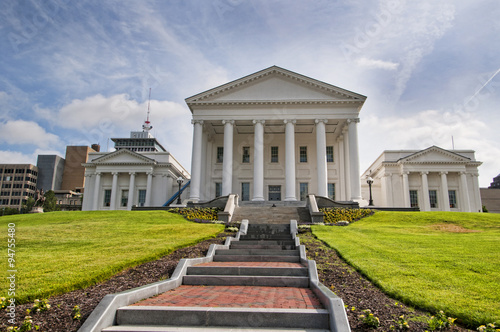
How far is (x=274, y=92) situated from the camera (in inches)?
1474

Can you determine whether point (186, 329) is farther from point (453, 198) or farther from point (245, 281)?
point (453, 198)

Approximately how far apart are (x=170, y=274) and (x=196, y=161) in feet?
89.5

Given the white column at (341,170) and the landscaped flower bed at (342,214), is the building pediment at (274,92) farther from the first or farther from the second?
the landscaped flower bed at (342,214)

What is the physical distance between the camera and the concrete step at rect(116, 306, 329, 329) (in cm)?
618

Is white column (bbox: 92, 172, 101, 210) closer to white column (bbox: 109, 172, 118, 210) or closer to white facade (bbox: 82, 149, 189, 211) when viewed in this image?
→ white facade (bbox: 82, 149, 189, 211)

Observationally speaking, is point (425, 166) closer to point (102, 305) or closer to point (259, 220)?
point (259, 220)

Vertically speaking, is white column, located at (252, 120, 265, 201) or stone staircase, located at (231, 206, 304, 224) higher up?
white column, located at (252, 120, 265, 201)

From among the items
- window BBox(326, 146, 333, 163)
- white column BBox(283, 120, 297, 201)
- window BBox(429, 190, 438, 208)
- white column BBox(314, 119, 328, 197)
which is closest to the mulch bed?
white column BBox(283, 120, 297, 201)

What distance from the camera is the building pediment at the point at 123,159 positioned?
4756 centimetres

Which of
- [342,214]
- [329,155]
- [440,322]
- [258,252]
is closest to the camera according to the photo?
[440,322]

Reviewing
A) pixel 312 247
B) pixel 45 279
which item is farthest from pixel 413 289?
pixel 45 279

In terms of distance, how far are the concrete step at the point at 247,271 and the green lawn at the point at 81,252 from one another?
199cm

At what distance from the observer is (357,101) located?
118 ft

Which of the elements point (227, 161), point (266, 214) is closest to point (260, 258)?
point (266, 214)
